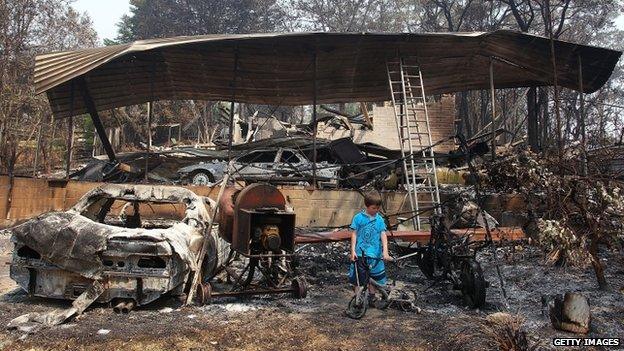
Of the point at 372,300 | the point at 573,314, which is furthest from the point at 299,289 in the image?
the point at 573,314

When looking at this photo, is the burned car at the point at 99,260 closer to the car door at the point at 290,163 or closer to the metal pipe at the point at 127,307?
the metal pipe at the point at 127,307

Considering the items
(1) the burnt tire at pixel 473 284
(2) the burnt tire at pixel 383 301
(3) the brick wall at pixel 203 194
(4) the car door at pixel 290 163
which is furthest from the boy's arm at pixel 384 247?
(4) the car door at pixel 290 163

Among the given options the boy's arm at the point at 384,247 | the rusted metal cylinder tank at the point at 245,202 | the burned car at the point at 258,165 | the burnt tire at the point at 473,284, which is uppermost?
the burned car at the point at 258,165

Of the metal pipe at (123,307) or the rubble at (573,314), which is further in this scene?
the metal pipe at (123,307)

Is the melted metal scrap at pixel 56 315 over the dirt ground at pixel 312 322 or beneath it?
over

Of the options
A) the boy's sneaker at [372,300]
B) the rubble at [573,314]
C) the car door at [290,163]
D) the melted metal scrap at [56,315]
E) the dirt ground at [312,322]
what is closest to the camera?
the dirt ground at [312,322]

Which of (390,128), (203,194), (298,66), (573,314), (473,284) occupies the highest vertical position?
(298,66)

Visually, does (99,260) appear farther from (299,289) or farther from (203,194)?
(203,194)

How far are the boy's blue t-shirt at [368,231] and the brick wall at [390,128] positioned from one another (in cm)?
1305

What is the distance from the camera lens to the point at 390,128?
18766 mm

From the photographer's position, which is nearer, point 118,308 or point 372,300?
point 118,308

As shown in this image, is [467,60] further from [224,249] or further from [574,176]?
[224,249]

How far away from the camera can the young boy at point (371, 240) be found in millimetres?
5469

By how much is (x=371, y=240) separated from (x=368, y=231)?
115mm
